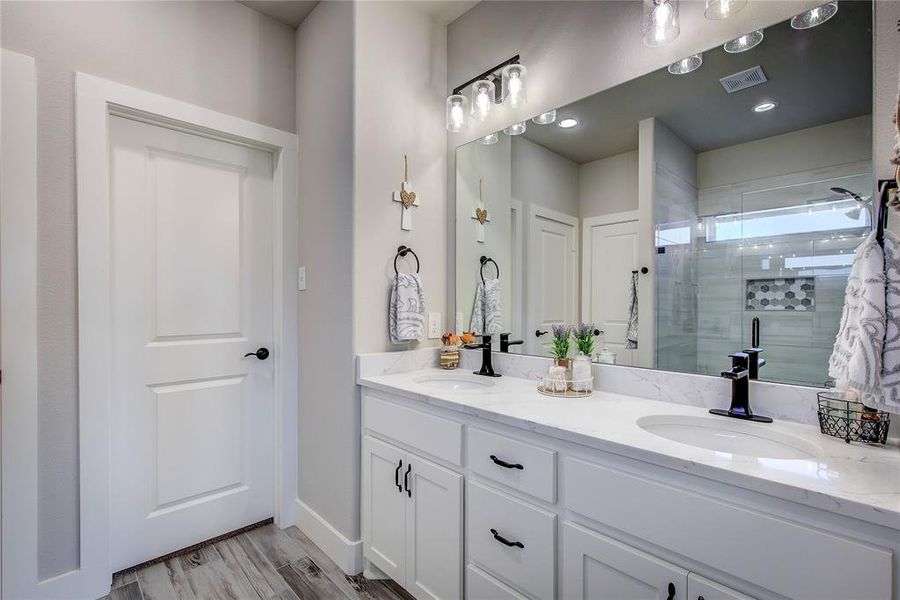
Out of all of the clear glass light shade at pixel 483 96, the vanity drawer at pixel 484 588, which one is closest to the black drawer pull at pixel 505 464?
the vanity drawer at pixel 484 588

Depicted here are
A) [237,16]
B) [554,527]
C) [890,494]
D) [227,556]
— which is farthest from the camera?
[237,16]

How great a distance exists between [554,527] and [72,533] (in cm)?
180

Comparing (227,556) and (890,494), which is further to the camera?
(227,556)

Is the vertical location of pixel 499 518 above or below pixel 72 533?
above

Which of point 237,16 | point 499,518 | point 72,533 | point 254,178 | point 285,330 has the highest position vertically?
point 237,16

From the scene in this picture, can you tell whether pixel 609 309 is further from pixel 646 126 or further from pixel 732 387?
pixel 646 126

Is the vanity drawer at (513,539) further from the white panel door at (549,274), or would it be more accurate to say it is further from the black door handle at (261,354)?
the black door handle at (261,354)

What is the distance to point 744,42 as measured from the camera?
1265mm

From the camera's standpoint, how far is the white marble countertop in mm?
717

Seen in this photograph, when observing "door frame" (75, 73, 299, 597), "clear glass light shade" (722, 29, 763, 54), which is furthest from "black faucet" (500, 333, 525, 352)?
"door frame" (75, 73, 299, 597)

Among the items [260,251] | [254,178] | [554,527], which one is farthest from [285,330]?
[554,527]

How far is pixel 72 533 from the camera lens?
1.59 m

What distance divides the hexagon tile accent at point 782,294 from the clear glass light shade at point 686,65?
72 centimetres

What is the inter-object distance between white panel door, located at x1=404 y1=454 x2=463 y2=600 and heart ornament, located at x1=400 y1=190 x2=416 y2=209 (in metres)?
1.13
